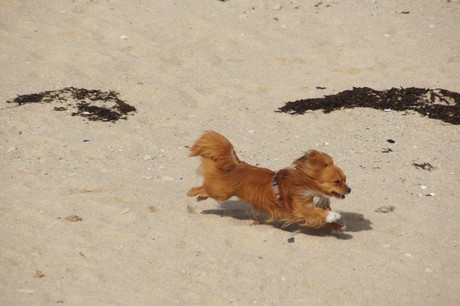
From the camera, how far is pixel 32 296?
452 cm

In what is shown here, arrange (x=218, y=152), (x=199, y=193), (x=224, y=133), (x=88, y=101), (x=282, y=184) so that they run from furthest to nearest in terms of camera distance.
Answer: (x=88, y=101), (x=224, y=133), (x=199, y=193), (x=218, y=152), (x=282, y=184)

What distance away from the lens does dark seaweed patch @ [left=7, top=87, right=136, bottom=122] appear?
26.8 feet

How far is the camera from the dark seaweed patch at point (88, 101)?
26.8ft

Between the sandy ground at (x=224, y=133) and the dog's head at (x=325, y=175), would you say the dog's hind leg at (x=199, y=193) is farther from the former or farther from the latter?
the dog's head at (x=325, y=175)

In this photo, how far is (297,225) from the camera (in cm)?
598

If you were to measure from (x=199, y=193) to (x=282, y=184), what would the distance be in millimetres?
888

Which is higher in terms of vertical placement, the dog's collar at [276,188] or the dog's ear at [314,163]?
the dog's ear at [314,163]

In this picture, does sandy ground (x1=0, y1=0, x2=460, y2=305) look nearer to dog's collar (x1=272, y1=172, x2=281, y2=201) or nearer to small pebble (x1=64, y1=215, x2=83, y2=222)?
small pebble (x1=64, y1=215, x2=83, y2=222)

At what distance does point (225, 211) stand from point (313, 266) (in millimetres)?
1418

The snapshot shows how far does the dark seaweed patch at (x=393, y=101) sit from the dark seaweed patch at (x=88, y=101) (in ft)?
7.20

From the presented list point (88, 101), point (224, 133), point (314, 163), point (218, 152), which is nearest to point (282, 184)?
point (314, 163)

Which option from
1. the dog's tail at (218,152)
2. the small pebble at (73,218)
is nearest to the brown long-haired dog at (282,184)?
the dog's tail at (218,152)

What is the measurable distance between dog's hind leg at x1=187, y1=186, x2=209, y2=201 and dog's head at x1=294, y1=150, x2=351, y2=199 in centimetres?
104

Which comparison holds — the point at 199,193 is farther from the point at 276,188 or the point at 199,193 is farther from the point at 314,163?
the point at 314,163
